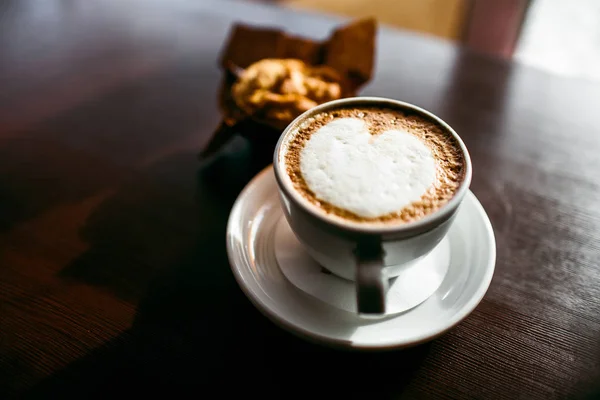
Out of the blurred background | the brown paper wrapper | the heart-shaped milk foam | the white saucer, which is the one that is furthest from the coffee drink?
the blurred background

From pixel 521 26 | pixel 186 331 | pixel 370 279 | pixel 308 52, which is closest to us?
pixel 370 279

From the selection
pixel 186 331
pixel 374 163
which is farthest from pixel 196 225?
pixel 374 163

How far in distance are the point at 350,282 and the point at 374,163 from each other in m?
0.13

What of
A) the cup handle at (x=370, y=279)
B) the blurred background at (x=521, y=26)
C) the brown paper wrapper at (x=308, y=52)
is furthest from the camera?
the blurred background at (x=521, y=26)

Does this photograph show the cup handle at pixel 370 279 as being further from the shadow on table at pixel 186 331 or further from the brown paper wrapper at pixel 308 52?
the brown paper wrapper at pixel 308 52

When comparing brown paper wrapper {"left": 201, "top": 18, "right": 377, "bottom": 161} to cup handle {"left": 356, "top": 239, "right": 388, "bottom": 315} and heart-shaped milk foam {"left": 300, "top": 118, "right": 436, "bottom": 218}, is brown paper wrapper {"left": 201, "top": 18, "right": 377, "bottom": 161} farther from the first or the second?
cup handle {"left": 356, "top": 239, "right": 388, "bottom": 315}

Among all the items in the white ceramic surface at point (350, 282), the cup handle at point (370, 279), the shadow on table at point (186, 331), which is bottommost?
the shadow on table at point (186, 331)

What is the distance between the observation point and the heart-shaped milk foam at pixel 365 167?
498 mm

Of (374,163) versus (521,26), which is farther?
(521,26)

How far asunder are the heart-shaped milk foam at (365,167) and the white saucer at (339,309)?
11 centimetres

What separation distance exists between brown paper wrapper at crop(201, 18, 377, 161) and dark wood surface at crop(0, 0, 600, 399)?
83 millimetres

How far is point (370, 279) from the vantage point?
46 cm

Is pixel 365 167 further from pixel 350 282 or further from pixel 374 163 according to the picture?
pixel 350 282

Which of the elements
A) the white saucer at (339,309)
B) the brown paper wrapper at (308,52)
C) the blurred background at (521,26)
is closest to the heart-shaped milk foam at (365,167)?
the white saucer at (339,309)
